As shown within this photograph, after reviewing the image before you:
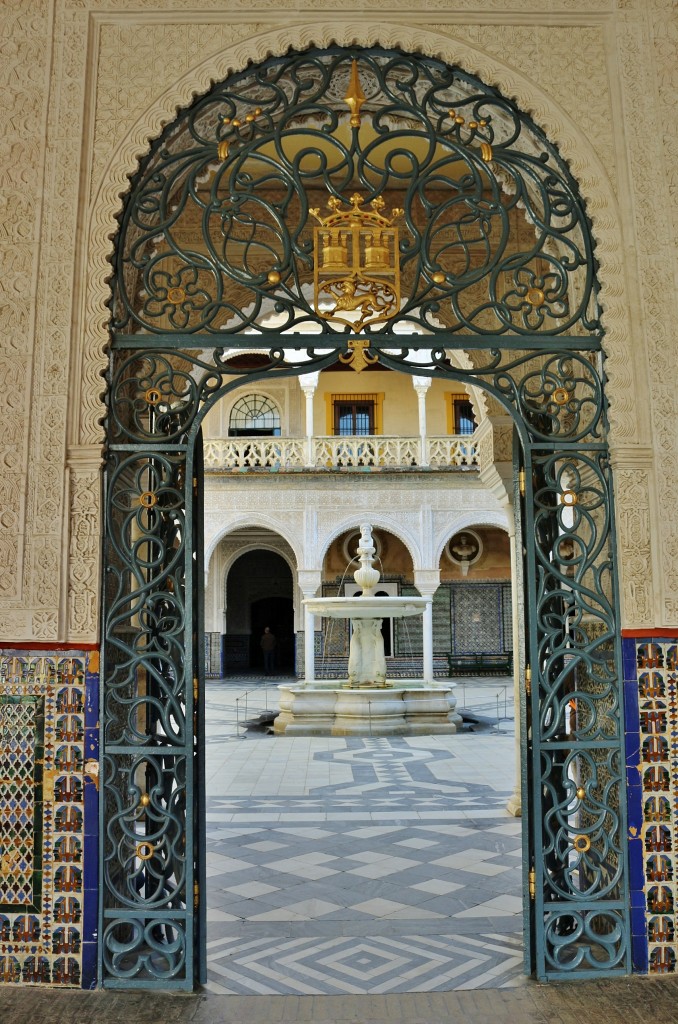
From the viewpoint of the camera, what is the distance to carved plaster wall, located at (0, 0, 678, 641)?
3.11 m

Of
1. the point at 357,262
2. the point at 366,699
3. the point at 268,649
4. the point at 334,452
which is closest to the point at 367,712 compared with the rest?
the point at 366,699

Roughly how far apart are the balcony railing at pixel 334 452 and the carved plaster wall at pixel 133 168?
13389 mm

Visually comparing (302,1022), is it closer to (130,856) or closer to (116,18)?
(130,856)

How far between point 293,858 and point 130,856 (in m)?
1.74

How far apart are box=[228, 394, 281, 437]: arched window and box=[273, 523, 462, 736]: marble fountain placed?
27.6 feet

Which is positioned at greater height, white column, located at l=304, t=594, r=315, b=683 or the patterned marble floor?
white column, located at l=304, t=594, r=315, b=683

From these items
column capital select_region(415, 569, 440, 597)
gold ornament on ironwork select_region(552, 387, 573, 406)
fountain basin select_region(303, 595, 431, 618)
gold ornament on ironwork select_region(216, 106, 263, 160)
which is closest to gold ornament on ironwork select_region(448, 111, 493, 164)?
gold ornament on ironwork select_region(216, 106, 263, 160)

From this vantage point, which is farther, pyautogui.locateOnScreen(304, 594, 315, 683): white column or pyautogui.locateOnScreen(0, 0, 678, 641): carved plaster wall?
pyautogui.locateOnScreen(304, 594, 315, 683): white column

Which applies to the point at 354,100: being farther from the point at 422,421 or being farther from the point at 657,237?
the point at 422,421

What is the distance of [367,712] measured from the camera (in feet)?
32.5

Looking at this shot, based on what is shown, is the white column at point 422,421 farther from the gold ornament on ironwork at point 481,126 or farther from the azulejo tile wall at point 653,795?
the azulejo tile wall at point 653,795

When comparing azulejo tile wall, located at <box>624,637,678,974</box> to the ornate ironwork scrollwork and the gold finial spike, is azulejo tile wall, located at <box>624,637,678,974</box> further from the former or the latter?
the gold finial spike

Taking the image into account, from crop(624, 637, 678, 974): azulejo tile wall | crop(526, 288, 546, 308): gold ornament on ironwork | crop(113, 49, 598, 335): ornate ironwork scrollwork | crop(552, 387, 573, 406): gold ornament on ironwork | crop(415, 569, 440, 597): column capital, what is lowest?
crop(624, 637, 678, 974): azulejo tile wall

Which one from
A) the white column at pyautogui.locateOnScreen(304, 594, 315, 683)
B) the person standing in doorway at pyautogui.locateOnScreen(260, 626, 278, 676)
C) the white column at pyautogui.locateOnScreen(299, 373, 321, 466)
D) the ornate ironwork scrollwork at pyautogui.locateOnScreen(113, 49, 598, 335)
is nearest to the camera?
the ornate ironwork scrollwork at pyautogui.locateOnScreen(113, 49, 598, 335)
